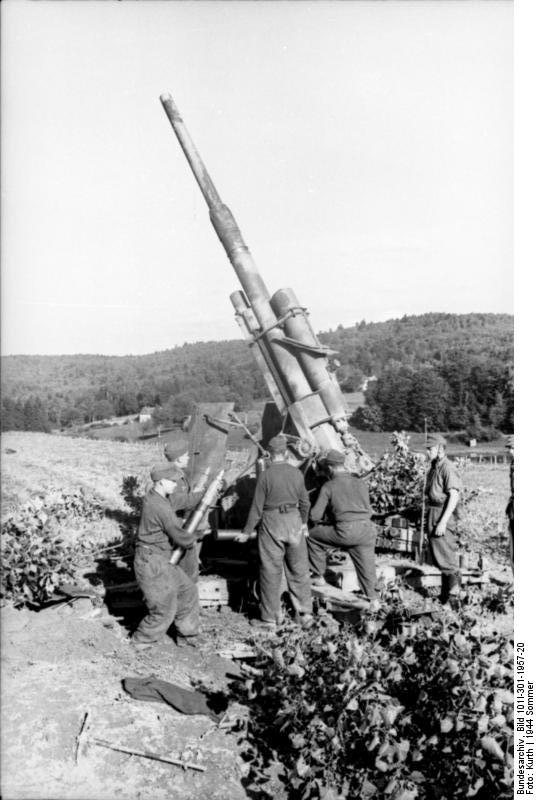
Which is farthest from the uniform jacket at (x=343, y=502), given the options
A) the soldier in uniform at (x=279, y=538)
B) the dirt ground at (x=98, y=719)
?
the dirt ground at (x=98, y=719)

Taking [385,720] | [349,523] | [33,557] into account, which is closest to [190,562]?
[33,557]

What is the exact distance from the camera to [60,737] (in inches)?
167

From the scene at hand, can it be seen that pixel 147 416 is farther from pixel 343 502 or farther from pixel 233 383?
pixel 343 502

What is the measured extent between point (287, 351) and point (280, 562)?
256 cm

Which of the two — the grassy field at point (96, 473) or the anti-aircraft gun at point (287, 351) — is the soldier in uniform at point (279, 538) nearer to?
the anti-aircraft gun at point (287, 351)

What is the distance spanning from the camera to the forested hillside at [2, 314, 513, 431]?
2938cm

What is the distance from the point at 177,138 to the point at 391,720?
6.79m

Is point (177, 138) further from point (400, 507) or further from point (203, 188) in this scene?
point (400, 507)

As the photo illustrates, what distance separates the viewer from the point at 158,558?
19.0ft

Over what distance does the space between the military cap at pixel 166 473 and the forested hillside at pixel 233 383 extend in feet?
38.9

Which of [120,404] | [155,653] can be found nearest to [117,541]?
[155,653]

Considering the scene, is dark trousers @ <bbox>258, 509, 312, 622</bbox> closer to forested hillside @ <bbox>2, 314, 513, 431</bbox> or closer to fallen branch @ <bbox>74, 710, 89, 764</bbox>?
fallen branch @ <bbox>74, 710, 89, 764</bbox>

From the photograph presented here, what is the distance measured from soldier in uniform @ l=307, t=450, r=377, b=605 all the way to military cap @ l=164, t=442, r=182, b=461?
150cm

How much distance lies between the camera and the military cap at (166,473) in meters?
5.84
